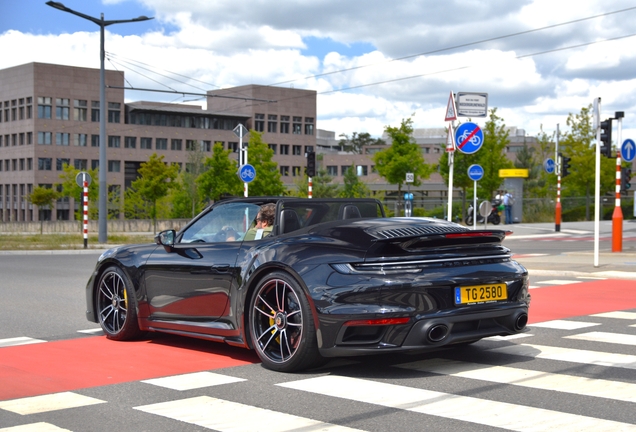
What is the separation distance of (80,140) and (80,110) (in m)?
3.26

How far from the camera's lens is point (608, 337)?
26.9 ft

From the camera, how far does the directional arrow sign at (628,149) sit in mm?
21094

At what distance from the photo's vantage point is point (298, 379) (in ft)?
20.2

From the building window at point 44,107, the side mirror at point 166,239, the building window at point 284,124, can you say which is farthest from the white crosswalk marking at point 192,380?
the building window at point 284,124

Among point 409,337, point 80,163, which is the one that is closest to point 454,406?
point 409,337

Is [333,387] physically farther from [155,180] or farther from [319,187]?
[319,187]

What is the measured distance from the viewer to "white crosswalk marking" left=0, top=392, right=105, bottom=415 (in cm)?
530

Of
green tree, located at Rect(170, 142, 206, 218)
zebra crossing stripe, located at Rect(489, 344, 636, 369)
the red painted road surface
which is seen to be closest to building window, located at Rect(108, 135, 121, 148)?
green tree, located at Rect(170, 142, 206, 218)

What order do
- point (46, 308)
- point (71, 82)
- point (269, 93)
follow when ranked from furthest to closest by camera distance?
1. point (269, 93)
2. point (71, 82)
3. point (46, 308)

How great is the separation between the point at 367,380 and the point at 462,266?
3.61 feet

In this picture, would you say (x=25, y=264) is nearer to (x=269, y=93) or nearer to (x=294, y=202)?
(x=294, y=202)

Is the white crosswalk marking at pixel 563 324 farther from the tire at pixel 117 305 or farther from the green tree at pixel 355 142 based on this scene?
the green tree at pixel 355 142

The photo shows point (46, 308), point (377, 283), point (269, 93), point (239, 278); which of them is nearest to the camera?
point (377, 283)

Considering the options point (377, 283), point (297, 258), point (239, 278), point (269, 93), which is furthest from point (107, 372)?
point (269, 93)
